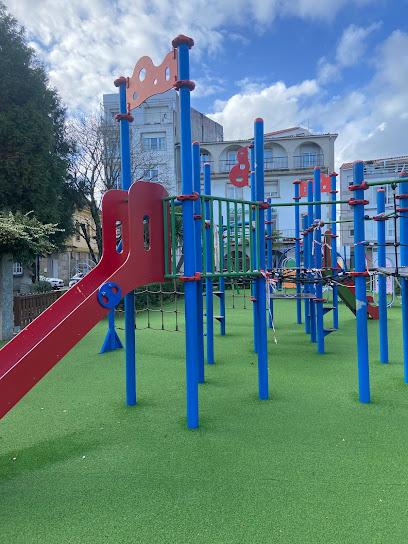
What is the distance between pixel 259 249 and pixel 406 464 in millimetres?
2522

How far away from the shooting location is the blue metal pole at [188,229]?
3582 mm

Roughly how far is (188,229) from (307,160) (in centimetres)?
2849

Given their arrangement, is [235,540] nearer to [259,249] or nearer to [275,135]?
[259,249]

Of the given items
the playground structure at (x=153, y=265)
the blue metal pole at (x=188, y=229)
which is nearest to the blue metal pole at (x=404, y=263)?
the playground structure at (x=153, y=265)

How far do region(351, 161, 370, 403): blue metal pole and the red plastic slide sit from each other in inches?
85.4

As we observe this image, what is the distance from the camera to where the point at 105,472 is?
2939mm

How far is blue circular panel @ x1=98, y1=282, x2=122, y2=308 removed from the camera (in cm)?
332

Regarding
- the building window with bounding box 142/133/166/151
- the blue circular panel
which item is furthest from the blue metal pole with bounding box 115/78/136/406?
the building window with bounding box 142/133/166/151

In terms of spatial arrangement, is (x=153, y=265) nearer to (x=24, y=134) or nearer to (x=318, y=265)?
(x=318, y=265)

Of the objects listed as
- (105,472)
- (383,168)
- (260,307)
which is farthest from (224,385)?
(383,168)

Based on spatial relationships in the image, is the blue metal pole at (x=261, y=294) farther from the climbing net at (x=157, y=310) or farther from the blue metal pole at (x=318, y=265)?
the climbing net at (x=157, y=310)

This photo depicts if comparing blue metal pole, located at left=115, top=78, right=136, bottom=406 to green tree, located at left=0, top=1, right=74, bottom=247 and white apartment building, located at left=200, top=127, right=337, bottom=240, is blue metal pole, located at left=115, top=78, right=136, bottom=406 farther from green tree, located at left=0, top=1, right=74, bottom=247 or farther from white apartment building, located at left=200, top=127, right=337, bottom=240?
white apartment building, located at left=200, top=127, right=337, bottom=240

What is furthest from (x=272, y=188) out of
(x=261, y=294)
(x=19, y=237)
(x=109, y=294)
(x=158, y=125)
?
(x=109, y=294)

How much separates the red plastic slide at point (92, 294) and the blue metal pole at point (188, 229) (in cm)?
39
